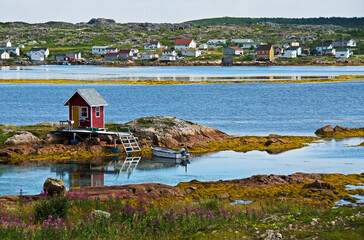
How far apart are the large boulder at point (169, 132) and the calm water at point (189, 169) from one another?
12.9 ft

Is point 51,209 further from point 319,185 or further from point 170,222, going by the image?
point 319,185

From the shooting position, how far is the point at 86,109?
48.0 m

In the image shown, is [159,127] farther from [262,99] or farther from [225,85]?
[225,85]

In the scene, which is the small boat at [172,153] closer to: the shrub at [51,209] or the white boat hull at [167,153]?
the white boat hull at [167,153]

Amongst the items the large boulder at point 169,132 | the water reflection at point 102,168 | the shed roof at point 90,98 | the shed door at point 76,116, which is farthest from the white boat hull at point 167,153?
the shed door at point 76,116

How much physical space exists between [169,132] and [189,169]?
8864 mm

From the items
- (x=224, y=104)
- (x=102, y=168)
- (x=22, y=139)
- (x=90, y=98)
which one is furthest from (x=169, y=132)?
(x=224, y=104)

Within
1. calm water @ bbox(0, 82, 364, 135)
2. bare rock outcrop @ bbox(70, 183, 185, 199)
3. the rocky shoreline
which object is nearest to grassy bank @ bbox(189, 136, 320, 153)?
calm water @ bbox(0, 82, 364, 135)

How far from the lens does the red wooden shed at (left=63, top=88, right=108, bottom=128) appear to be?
156ft

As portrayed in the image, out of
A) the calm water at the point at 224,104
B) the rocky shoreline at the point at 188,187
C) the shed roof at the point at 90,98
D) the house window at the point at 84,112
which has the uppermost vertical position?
the shed roof at the point at 90,98

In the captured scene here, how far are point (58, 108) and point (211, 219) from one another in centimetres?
6869

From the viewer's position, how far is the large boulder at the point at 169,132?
47750 mm

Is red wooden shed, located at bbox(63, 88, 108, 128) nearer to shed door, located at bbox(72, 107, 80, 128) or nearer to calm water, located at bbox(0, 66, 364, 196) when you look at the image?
shed door, located at bbox(72, 107, 80, 128)

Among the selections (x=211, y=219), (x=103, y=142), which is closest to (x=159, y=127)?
(x=103, y=142)
